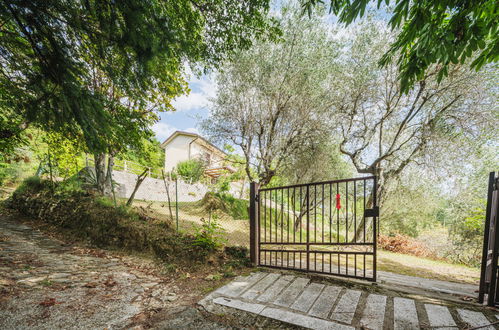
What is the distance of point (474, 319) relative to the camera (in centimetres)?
201

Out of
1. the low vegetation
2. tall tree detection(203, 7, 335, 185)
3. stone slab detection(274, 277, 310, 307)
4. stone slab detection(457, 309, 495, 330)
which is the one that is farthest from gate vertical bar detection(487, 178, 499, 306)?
tall tree detection(203, 7, 335, 185)

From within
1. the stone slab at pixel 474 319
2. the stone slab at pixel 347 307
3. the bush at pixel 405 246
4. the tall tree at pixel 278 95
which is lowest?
the bush at pixel 405 246

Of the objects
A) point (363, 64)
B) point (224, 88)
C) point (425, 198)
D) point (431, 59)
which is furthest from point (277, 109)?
point (425, 198)

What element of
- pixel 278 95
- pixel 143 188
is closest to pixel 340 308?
pixel 278 95

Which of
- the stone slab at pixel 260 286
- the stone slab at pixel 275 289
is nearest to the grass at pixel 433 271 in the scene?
the stone slab at pixel 275 289

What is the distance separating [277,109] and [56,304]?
25.1 ft

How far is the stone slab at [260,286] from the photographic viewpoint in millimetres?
2613

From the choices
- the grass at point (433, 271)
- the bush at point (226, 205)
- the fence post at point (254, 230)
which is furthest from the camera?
the bush at point (226, 205)

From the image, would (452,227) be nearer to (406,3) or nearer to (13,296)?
(406,3)

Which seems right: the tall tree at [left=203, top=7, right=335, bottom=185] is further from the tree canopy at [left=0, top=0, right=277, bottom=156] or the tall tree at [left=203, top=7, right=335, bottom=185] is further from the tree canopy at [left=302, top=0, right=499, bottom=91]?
the tree canopy at [left=302, top=0, right=499, bottom=91]

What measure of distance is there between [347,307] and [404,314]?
22.2 inches

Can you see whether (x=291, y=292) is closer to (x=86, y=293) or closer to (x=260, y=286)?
(x=260, y=286)

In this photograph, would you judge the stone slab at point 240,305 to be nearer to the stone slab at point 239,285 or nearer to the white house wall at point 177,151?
the stone slab at point 239,285

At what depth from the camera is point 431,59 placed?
2084mm
